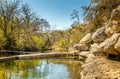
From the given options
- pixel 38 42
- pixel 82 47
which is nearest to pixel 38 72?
pixel 82 47

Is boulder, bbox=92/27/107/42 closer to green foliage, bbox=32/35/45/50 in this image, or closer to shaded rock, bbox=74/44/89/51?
shaded rock, bbox=74/44/89/51

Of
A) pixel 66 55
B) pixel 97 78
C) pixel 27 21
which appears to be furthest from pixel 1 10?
pixel 97 78

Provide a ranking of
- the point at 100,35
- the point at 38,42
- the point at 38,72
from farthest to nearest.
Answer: the point at 38,42, the point at 100,35, the point at 38,72

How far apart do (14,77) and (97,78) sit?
16.7ft

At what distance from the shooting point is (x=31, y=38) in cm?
3356

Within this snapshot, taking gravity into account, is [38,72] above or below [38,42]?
below

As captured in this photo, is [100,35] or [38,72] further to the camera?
[100,35]

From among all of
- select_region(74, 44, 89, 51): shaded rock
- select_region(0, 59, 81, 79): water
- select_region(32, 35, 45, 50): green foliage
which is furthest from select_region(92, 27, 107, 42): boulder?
select_region(32, 35, 45, 50): green foliage

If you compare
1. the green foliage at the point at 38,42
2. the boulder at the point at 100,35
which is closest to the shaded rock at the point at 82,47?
the boulder at the point at 100,35

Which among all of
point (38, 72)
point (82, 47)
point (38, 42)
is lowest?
point (38, 72)

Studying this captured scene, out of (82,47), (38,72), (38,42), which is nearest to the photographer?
(38,72)

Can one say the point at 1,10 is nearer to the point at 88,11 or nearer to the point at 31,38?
the point at 31,38

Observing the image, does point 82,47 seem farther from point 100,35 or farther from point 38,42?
point 38,42

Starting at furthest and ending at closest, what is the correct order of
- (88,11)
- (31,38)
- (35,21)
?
(35,21) < (31,38) < (88,11)
